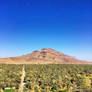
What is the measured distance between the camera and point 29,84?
12258mm

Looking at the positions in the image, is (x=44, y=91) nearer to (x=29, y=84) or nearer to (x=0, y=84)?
(x=29, y=84)

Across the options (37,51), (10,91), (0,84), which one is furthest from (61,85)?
(37,51)

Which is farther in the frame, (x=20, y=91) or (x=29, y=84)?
(x=29, y=84)

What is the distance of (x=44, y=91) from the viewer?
1068 cm

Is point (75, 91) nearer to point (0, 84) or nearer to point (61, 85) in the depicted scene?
point (61, 85)

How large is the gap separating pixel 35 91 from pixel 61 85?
3.84m

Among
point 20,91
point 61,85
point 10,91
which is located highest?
point 20,91

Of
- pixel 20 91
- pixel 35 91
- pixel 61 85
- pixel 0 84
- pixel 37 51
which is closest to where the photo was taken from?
pixel 20 91

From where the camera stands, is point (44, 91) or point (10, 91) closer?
point (10, 91)

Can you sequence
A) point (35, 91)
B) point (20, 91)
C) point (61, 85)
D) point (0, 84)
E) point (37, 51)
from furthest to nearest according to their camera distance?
point (37, 51), point (61, 85), point (0, 84), point (35, 91), point (20, 91)

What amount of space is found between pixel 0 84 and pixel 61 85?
6.81 metres

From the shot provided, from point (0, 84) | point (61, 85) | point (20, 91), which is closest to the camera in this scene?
point (20, 91)

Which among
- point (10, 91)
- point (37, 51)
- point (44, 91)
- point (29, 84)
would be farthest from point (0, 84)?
point (37, 51)

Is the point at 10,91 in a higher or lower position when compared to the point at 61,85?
higher
